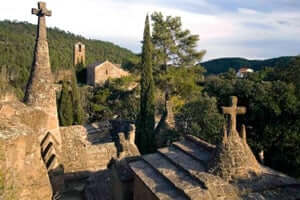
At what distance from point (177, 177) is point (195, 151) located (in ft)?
7.27

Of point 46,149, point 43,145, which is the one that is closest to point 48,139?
point 43,145

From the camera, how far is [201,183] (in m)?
8.29

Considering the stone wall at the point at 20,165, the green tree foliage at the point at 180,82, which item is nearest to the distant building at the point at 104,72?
the green tree foliage at the point at 180,82

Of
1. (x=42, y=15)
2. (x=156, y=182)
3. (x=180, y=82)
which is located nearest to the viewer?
(x=156, y=182)

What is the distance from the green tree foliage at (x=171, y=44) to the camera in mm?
27503

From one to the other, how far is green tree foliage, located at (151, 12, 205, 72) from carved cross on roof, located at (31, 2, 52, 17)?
16.6 m

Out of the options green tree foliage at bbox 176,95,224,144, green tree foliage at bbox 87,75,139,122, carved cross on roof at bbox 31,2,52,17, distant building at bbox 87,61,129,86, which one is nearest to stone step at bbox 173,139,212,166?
green tree foliage at bbox 176,95,224,144

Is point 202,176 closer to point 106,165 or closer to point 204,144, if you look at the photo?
point 204,144

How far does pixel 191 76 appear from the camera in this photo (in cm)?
2777

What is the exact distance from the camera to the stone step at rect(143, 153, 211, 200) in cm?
779

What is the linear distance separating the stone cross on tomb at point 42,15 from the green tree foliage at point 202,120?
31.8ft

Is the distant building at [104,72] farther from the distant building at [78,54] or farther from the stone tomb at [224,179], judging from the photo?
the stone tomb at [224,179]

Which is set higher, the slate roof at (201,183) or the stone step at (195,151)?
the stone step at (195,151)

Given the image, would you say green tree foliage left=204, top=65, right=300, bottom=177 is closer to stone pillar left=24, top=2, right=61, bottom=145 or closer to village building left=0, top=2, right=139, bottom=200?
village building left=0, top=2, right=139, bottom=200
